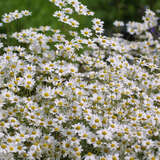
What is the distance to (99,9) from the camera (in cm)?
707

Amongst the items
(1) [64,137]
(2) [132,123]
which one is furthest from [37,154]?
(2) [132,123]

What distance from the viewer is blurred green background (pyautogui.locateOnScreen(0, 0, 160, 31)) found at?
6.09 meters

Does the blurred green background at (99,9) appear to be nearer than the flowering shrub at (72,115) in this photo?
No

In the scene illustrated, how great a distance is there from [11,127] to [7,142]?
0.29 metres

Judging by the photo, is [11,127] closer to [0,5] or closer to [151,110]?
[151,110]

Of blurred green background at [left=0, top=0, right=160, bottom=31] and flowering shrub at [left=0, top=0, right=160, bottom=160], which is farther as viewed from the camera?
blurred green background at [left=0, top=0, right=160, bottom=31]

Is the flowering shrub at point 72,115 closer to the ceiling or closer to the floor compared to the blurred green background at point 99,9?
closer to the floor

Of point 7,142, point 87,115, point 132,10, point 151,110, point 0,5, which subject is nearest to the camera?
point 7,142

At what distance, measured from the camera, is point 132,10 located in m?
6.93

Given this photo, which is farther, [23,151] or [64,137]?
[64,137]

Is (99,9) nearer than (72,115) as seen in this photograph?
No

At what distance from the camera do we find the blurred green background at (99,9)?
609cm

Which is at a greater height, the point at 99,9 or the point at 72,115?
the point at 99,9

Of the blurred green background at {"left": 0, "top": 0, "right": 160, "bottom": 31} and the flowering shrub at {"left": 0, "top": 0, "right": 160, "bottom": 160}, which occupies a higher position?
the blurred green background at {"left": 0, "top": 0, "right": 160, "bottom": 31}
